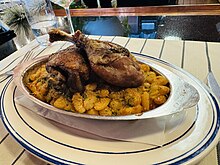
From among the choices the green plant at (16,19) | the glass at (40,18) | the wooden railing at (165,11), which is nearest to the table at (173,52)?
the glass at (40,18)

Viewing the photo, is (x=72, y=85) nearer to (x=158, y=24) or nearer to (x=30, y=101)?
(x=30, y=101)

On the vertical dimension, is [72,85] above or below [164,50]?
above

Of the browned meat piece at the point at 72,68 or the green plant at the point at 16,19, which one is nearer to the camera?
the browned meat piece at the point at 72,68

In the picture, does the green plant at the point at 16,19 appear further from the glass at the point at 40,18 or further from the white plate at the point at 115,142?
the white plate at the point at 115,142

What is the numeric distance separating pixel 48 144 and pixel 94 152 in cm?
9

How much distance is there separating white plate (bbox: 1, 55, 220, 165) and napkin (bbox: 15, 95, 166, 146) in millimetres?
11

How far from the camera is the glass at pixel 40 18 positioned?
98 cm

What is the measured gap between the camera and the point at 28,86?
1.77 feet

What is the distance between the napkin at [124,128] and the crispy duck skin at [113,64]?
0.08 meters

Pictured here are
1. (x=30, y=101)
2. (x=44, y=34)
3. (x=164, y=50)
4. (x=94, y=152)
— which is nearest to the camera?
(x=94, y=152)

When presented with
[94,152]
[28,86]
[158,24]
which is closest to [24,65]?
[28,86]

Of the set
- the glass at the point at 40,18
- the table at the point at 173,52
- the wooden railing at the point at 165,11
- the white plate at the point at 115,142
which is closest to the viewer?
the white plate at the point at 115,142

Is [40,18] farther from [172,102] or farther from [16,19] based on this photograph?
[172,102]

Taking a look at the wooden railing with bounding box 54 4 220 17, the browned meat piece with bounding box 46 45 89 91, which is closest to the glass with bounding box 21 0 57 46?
the wooden railing with bounding box 54 4 220 17
